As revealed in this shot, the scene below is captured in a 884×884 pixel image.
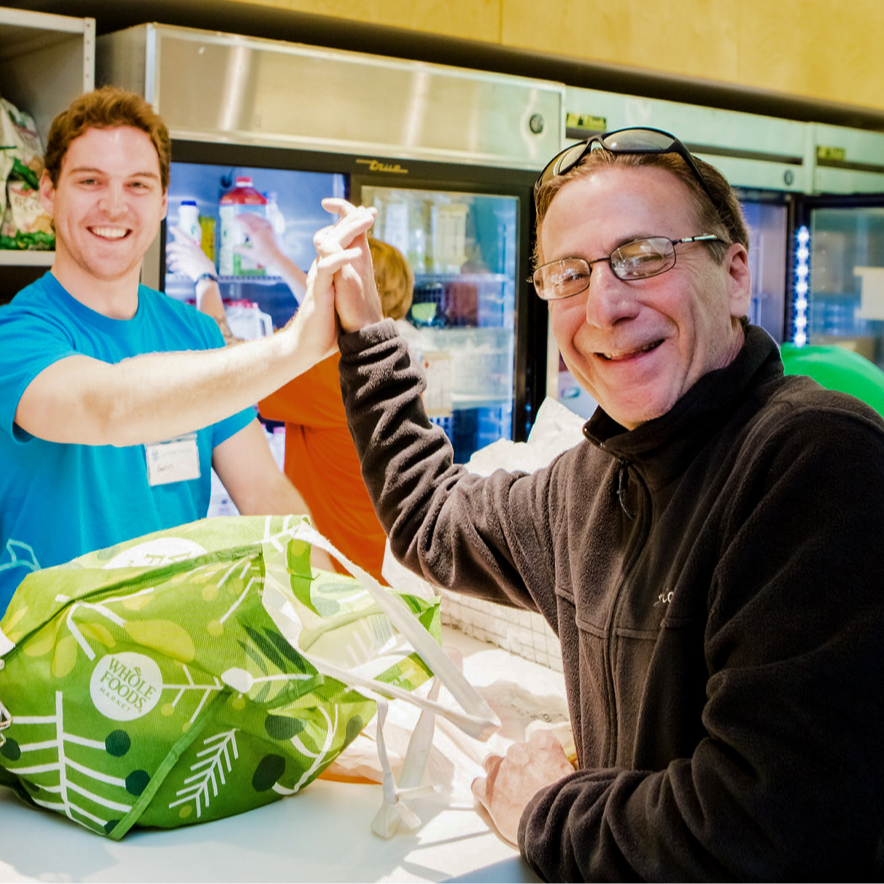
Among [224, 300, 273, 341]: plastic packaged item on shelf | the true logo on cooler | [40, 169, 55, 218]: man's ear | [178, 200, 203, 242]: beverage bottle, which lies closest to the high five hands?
the true logo on cooler

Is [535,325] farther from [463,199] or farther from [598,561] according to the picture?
[598,561]

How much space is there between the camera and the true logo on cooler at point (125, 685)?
3.51 ft

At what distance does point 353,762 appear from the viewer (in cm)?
129

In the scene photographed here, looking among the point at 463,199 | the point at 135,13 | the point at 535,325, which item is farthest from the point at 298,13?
the point at 535,325

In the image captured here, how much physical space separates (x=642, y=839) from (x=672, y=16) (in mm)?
3334

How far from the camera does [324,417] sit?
3115mm

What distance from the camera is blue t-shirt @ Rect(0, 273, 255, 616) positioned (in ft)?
5.75

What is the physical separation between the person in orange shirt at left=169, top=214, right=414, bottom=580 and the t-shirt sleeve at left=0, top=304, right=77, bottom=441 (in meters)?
1.24

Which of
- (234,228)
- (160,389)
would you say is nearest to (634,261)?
(160,389)

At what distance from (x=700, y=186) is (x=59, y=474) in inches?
48.8

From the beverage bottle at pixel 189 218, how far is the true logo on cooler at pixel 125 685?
7.13 feet

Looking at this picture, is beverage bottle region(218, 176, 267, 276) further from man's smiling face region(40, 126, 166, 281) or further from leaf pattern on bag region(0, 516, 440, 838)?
leaf pattern on bag region(0, 516, 440, 838)

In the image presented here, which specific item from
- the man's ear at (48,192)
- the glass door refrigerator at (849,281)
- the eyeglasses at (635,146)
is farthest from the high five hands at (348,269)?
the glass door refrigerator at (849,281)

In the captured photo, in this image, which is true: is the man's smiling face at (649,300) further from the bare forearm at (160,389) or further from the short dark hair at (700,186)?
the bare forearm at (160,389)
